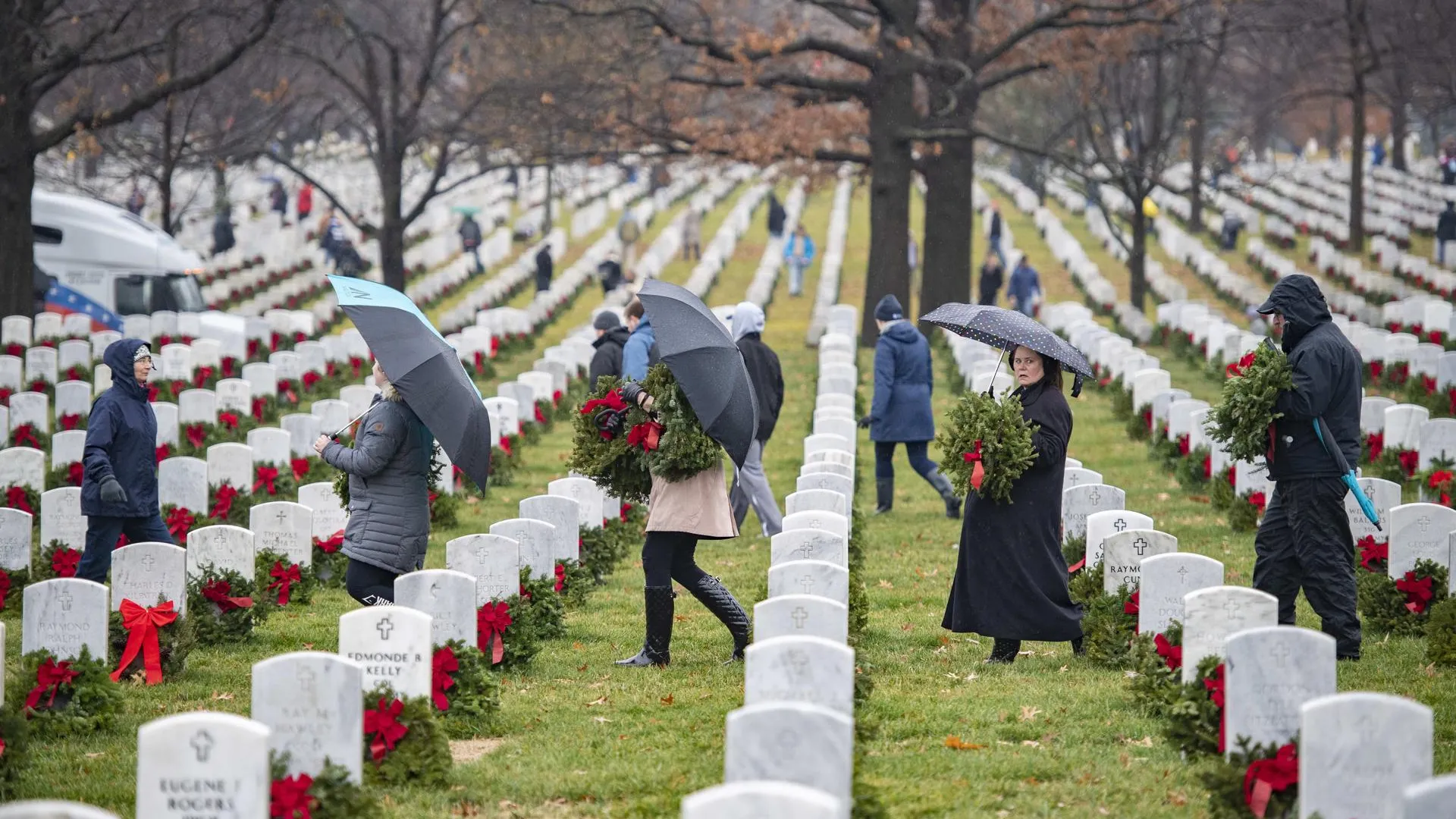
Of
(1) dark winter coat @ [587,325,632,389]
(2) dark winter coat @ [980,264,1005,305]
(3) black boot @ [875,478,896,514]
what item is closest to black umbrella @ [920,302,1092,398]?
(1) dark winter coat @ [587,325,632,389]

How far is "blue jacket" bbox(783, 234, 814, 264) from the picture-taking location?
35050 mm

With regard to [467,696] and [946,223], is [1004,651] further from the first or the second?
[946,223]

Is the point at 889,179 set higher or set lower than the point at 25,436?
higher

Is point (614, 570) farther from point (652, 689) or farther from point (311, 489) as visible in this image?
point (652, 689)

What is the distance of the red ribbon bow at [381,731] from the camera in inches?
271

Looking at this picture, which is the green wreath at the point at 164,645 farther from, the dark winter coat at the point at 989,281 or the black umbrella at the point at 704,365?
the dark winter coat at the point at 989,281

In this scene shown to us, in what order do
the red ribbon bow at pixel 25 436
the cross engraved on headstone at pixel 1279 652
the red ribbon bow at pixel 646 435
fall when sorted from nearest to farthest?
the cross engraved on headstone at pixel 1279 652
the red ribbon bow at pixel 646 435
the red ribbon bow at pixel 25 436

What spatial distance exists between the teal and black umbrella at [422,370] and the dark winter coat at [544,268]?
25.2m

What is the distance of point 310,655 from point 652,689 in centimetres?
262

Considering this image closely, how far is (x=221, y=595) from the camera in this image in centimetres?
973

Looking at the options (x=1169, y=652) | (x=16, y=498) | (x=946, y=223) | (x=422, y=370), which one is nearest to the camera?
(x=1169, y=652)

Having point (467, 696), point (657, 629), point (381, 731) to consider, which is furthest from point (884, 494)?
point (381, 731)

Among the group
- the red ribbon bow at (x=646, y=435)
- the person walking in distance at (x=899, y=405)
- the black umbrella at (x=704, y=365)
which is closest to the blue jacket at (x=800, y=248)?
the person walking in distance at (x=899, y=405)

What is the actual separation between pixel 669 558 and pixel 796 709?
127 inches
